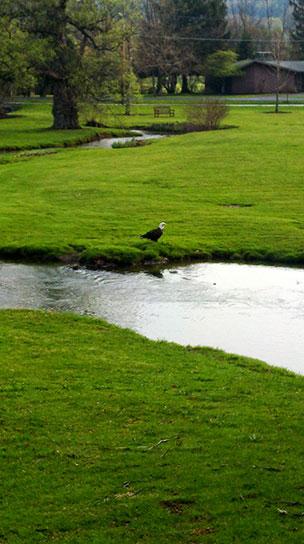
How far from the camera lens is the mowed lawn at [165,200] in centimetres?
2542

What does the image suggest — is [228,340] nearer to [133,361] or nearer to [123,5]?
[133,361]

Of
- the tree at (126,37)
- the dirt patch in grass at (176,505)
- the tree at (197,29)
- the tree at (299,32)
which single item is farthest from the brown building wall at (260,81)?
the dirt patch in grass at (176,505)

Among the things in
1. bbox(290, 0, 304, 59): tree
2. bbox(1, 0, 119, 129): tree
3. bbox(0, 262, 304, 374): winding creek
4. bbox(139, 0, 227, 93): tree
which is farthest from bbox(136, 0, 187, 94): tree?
bbox(0, 262, 304, 374): winding creek

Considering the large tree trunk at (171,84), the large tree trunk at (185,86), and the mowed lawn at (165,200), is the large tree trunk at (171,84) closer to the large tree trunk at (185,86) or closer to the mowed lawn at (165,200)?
the large tree trunk at (185,86)

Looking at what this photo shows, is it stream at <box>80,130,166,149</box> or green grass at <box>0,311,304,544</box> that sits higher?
stream at <box>80,130,166,149</box>

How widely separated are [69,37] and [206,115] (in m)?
11.4

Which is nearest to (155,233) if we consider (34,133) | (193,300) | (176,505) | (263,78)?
(193,300)

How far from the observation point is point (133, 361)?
14.9 meters

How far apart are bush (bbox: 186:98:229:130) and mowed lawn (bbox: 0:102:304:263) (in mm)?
11078

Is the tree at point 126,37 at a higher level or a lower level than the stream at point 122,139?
higher

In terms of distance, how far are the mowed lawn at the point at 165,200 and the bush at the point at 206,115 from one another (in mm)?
11078

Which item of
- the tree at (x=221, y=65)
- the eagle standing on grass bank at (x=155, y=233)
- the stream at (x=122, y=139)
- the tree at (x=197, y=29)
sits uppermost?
the tree at (x=197, y=29)

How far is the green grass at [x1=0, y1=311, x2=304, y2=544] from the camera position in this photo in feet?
29.2

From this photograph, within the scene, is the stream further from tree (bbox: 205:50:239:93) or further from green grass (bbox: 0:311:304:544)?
tree (bbox: 205:50:239:93)
